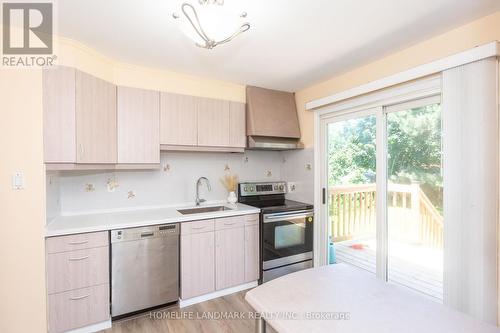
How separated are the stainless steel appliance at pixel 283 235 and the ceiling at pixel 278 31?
1467 mm

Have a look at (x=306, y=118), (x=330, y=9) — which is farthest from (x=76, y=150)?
(x=306, y=118)

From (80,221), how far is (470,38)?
3.17m

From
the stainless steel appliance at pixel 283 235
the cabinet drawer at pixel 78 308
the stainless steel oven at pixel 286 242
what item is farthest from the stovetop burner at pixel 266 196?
the cabinet drawer at pixel 78 308

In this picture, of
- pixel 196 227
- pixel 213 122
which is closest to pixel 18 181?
pixel 196 227

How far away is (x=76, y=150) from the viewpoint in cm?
191

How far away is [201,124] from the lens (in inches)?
104

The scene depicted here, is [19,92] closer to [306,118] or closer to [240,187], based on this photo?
[240,187]

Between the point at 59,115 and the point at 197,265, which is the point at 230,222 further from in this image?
the point at 59,115

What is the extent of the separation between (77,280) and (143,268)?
466 millimetres

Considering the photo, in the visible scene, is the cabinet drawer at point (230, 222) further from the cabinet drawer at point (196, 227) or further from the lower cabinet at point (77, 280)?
the lower cabinet at point (77, 280)

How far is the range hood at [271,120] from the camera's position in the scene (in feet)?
9.39

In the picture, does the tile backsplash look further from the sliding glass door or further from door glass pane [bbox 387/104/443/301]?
door glass pane [bbox 387/104/443/301]

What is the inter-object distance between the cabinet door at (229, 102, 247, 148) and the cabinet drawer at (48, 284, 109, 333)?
70.5 inches

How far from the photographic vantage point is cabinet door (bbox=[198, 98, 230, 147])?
266 cm
